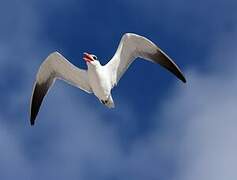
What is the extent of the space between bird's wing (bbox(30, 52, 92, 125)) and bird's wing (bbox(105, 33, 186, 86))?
1118mm

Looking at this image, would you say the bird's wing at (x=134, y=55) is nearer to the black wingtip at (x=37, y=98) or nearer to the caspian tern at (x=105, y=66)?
the caspian tern at (x=105, y=66)

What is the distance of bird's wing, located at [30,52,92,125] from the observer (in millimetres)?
31172

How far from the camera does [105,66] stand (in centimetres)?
3091

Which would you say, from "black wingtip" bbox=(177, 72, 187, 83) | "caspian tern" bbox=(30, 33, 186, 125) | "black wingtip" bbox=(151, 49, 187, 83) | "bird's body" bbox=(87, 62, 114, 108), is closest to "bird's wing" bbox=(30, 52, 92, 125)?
"caspian tern" bbox=(30, 33, 186, 125)

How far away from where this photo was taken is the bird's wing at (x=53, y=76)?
31.2 metres

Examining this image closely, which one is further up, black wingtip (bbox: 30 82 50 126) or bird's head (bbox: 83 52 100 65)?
bird's head (bbox: 83 52 100 65)

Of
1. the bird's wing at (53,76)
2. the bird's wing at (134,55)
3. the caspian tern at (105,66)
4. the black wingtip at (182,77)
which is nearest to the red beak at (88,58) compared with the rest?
the caspian tern at (105,66)

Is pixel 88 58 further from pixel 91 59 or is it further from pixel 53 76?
pixel 53 76

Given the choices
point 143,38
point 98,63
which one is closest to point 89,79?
point 98,63

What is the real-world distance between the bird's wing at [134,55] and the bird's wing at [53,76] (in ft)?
3.67

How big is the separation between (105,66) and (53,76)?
2448 mm

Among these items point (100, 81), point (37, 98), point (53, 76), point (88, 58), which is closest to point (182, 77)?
point (100, 81)

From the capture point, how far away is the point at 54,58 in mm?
31453

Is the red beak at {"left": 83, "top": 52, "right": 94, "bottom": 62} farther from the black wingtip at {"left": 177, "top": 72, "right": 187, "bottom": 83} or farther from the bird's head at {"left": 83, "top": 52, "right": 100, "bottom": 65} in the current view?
the black wingtip at {"left": 177, "top": 72, "right": 187, "bottom": 83}
